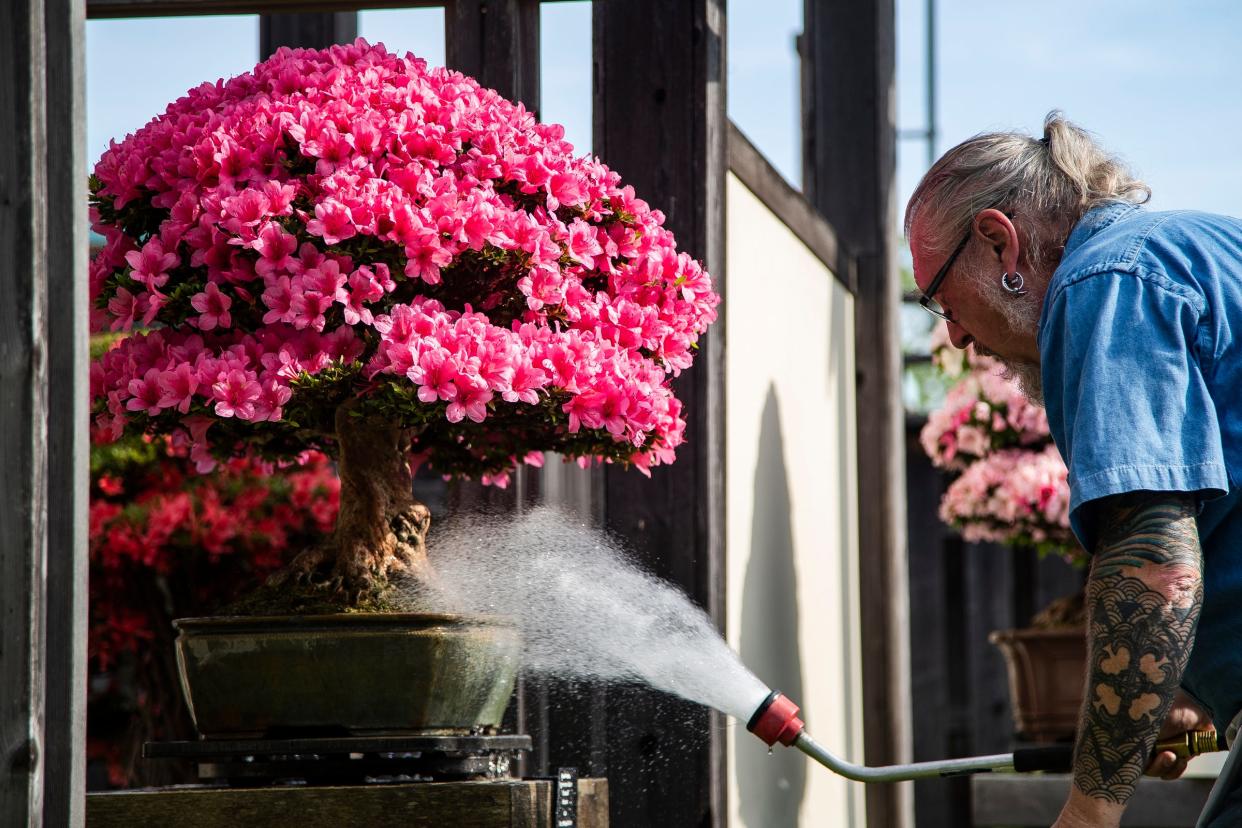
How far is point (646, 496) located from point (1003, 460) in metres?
2.83

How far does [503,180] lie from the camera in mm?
2369

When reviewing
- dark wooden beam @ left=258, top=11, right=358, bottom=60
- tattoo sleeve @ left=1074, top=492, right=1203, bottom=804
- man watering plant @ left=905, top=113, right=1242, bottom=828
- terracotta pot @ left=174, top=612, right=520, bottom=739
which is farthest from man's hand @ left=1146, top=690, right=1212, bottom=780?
dark wooden beam @ left=258, top=11, right=358, bottom=60

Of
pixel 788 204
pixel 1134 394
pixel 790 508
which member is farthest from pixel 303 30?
pixel 1134 394

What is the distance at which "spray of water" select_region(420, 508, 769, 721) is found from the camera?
2.48 meters

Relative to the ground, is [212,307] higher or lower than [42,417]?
higher

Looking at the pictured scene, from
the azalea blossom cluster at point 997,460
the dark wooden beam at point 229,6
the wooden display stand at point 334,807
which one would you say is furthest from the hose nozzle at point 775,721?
the azalea blossom cluster at point 997,460

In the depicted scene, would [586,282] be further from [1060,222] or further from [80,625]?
[80,625]

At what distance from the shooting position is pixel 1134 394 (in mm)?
1735

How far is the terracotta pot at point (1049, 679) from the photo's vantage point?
5070 millimetres

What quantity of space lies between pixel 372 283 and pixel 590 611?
69cm

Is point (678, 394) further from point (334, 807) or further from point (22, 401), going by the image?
point (22, 401)

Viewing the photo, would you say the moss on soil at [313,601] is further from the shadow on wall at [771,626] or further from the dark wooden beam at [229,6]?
the dark wooden beam at [229,6]

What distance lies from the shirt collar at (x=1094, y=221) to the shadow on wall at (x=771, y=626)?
1.35 m

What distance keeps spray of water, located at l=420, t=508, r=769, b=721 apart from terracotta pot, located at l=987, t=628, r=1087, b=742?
8.46 feet
